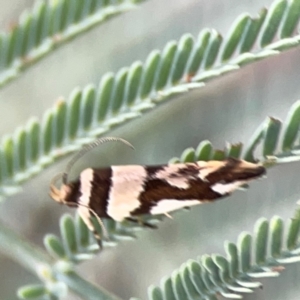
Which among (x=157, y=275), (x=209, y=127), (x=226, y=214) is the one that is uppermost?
(x=209, y=127)

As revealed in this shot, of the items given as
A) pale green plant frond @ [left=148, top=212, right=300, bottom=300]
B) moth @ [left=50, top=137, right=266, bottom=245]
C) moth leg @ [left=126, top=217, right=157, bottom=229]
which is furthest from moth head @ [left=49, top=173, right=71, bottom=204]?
pale green plant frond @ [left=148, top=212, right=300, bottom=300]

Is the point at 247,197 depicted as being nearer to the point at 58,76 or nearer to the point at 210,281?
the point at 210,281

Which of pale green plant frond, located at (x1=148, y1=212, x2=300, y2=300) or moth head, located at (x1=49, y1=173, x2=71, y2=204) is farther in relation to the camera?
moth head, located at (x1=49, y1=173, x2=71, y2=204)

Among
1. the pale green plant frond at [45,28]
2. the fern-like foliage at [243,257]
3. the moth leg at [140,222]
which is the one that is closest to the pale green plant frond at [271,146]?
the fern-like foliage at [243,257]

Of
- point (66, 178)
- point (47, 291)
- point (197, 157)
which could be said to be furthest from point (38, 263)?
point (197, 157)

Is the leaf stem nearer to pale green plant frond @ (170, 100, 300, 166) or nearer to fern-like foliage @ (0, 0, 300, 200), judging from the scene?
fern-like foliage @ (0, 0, 300, 200)

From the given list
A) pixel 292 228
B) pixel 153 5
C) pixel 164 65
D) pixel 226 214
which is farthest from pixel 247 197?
pixel 153 5

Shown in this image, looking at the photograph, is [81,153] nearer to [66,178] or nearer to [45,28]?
[66,178]
